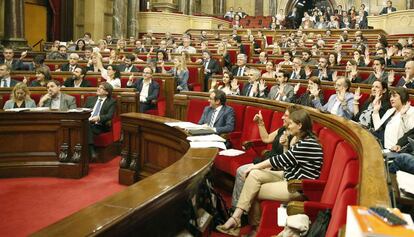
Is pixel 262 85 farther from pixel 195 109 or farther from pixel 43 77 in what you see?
pixel 43 77

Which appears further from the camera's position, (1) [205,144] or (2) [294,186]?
(1) [205,144]

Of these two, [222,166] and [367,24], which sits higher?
[367,24]

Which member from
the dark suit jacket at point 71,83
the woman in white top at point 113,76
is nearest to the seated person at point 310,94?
the woman in white top at point 113,76

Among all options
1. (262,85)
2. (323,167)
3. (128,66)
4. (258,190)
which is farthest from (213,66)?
(323,167)

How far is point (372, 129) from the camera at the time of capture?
4.53 metres

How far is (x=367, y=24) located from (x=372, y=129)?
1339 cm

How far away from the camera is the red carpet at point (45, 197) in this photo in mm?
3682

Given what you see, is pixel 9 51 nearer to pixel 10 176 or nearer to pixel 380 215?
pixel 10 176

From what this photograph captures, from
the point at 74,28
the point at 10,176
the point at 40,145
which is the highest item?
the point at 74,28

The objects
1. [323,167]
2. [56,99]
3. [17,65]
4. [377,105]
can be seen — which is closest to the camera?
[323,167]

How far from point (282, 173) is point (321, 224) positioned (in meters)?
1.43

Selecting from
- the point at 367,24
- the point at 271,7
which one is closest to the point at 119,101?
the point at 367,24

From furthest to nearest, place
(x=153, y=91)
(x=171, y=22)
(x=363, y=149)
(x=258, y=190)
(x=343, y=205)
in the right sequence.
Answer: (x=171, y=22), (x=153, y=91), (x=258, y=190), (x=363, y=149), (x=343, y=205)

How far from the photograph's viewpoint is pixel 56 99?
5668 mm
